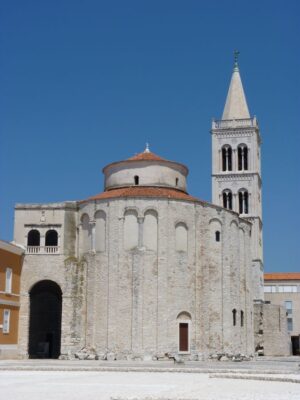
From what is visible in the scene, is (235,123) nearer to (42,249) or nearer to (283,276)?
(283,276)

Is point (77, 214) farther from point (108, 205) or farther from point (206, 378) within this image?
point (206, 378)

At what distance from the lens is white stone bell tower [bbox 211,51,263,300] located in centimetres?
8150

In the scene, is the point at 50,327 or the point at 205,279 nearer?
the point at 205,279

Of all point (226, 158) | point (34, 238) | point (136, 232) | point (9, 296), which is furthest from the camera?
point (226, 158)

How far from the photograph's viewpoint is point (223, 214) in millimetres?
50156

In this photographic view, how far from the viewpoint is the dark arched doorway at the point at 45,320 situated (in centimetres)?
5141

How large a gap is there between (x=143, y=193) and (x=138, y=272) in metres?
5.57

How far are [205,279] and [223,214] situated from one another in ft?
16.3

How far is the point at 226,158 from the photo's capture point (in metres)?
84.8

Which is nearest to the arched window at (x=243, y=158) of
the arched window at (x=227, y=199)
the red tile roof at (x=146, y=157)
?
the arched window at (x=227, y=199)

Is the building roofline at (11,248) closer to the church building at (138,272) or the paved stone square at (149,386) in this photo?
the church building at (138,272)

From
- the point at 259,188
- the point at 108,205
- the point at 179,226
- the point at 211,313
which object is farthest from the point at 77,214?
the point at 259,188

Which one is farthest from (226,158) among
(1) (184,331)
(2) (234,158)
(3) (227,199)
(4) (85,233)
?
(1) (184,331)

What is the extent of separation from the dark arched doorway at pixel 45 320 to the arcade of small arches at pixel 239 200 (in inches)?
1313
